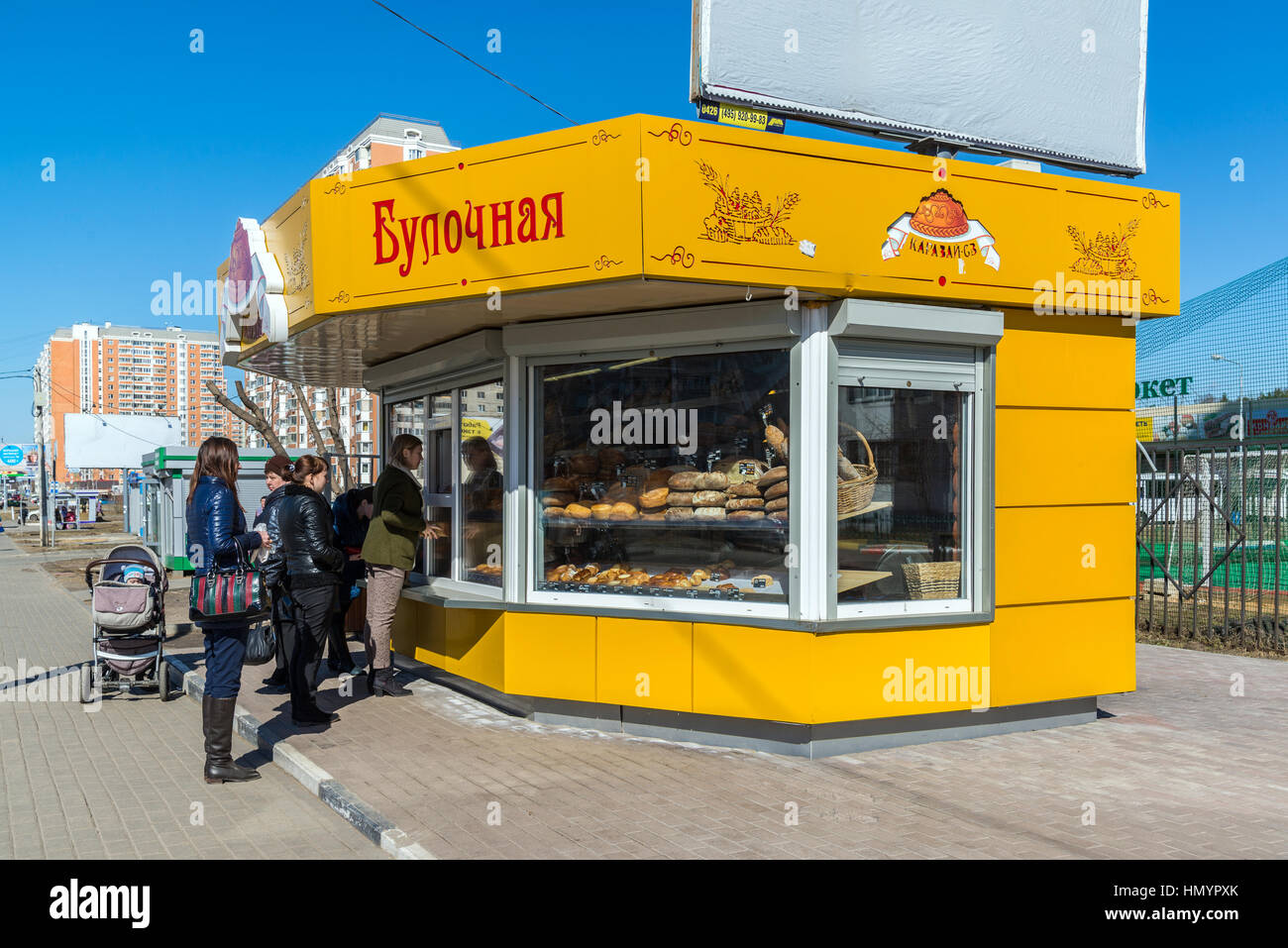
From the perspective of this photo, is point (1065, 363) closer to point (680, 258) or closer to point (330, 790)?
point (680, 258)

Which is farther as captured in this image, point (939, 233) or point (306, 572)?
point (306, 572)

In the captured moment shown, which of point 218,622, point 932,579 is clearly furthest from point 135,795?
point 932,579

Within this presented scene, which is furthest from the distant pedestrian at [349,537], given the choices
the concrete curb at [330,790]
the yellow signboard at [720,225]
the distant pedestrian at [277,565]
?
the yellow signboard at [720,225]

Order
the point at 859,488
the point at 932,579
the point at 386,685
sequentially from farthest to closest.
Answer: the point at 386,685
the point at 932,579
the point at 859,488

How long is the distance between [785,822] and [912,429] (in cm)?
287

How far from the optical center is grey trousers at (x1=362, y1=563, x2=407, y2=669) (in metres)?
7.79

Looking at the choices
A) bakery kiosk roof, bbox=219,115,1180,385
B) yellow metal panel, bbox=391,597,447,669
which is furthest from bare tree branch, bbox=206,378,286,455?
bakery kiosk roof, bbox=219,115,1180,385

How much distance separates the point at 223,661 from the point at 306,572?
3.87 ft

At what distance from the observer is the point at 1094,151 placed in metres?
7.83

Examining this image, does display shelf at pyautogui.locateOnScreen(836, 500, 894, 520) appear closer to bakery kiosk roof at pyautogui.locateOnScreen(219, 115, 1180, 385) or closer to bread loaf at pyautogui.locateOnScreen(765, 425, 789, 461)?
bread loaf at pyautogui.locateOnScreen(765, 425, 789, 461)

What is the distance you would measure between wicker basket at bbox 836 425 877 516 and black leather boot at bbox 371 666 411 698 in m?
3.93

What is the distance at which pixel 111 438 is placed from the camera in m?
54.0
